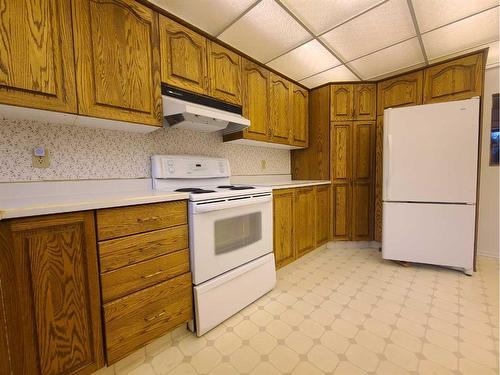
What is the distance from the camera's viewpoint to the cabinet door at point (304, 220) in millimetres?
2311

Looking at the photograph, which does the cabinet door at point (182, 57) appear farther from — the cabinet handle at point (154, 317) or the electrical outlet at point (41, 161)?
the cabinet handle at point (154, 317)

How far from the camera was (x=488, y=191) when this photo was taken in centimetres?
250

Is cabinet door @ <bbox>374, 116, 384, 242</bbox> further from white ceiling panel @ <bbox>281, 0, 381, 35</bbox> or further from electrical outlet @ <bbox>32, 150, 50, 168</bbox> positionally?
electrical outlet @ <bbox>32, 150, 50, 168</bbox>

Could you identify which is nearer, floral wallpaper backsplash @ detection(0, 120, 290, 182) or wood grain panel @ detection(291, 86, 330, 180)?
floral wallpaper backsplash @ detection(0, 120, 290, 182)

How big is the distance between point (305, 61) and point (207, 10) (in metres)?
1.14

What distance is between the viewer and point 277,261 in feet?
6.81

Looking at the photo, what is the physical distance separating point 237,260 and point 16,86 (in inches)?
58.5

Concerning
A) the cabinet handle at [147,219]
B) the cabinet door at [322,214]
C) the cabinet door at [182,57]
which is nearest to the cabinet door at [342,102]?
the cabinet door at [322,214]

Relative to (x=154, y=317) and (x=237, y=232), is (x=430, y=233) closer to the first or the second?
(x=237, y=232)

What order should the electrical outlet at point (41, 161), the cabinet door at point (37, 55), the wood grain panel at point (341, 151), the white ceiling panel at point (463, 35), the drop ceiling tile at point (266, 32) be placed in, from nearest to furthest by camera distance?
the cabinet door at point (37, 55) → the electrical outlet at point (41, 161) → the drop ceiling tile at point (266, 32) → the white ceiling panel at point (463, 35) → the wood grain panel at point (341, 151)

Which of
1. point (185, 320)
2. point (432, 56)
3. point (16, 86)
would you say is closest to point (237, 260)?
point (185, 320)

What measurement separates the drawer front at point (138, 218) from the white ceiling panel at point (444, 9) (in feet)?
7.09

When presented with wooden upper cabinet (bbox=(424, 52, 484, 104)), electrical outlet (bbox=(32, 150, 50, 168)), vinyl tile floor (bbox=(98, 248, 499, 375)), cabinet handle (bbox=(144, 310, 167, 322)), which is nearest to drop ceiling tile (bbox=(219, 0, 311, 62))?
wooden upper cabinet (bbox=(424, 52, 484, 104))

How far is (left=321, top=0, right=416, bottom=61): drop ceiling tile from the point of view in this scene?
5.33ft
